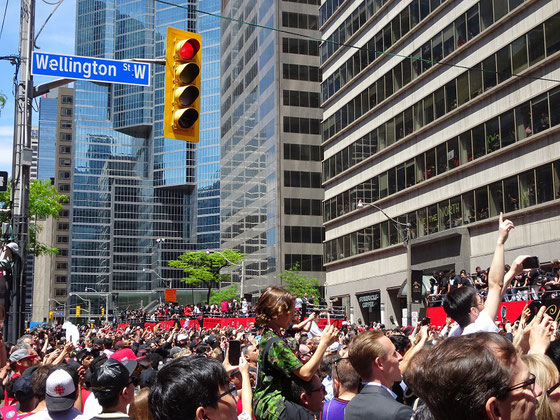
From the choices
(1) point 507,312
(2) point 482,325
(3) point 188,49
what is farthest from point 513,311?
(2) point 482,325

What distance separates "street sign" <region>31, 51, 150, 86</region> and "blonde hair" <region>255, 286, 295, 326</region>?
8052 mm

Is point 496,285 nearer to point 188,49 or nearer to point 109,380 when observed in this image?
point 109,380

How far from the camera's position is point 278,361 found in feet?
18.1

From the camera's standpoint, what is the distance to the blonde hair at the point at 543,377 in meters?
3.62

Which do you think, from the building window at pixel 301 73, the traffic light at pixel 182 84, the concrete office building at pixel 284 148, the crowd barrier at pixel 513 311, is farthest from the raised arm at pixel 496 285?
the building window at pixel 301 73

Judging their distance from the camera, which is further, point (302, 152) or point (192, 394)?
point (302, 152)

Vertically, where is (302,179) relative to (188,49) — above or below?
above

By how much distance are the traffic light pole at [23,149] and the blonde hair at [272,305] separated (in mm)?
10521

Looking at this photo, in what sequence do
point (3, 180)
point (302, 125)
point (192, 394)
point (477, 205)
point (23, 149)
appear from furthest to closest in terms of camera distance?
point (302, 125)
point (477, 205)
point (23, 149)
point (3, 180)
point (192, 394)

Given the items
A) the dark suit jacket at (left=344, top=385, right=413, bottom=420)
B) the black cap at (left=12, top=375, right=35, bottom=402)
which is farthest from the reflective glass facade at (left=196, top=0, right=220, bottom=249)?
the dark suit jacket at (left=344, top=385, right=413, bottom=420)

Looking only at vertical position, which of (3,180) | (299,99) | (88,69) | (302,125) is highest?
(299,99)

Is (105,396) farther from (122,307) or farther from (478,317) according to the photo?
(122,307)

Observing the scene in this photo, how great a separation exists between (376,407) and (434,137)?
4385cm

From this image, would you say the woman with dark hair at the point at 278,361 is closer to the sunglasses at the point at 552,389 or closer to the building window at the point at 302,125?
the sunglasses at the point at 552,389
